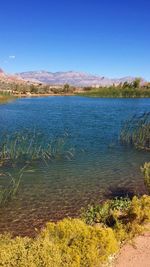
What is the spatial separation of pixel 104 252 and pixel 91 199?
235 inches

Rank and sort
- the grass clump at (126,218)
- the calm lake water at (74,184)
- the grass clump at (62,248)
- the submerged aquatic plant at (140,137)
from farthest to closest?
the submerged aquatic plant at (140,137) → the calm lake water at (74,184) → the grass clump at (126,218) → the grass clump at (62,248)

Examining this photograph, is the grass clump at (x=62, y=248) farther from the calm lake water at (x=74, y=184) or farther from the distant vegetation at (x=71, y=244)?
the calm lake water at (x=74, y=184)

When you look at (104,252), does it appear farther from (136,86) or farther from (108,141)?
(136,86)

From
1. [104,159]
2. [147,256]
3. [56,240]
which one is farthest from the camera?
[104,159]

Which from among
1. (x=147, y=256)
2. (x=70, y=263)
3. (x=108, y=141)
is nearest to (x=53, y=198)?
(x=147, y=256)

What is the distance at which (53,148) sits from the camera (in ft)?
68.6

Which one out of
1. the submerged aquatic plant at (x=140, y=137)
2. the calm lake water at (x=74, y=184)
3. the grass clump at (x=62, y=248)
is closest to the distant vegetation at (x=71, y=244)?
the grass clump at (x=62, y=248)

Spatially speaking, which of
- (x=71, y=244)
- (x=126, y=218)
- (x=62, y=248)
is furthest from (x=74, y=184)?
(x=62, y=248)

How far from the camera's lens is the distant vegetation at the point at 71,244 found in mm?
6113

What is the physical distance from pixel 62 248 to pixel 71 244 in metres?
0.27

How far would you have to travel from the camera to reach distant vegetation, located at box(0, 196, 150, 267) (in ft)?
20.1

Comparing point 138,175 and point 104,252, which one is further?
point 138,175

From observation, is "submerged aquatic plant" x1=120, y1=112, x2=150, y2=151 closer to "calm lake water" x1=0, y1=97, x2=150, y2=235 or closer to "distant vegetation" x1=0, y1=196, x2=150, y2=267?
"calm lake water" x1=0, y1=97, x2=150, y2=235

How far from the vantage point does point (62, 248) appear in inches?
267
